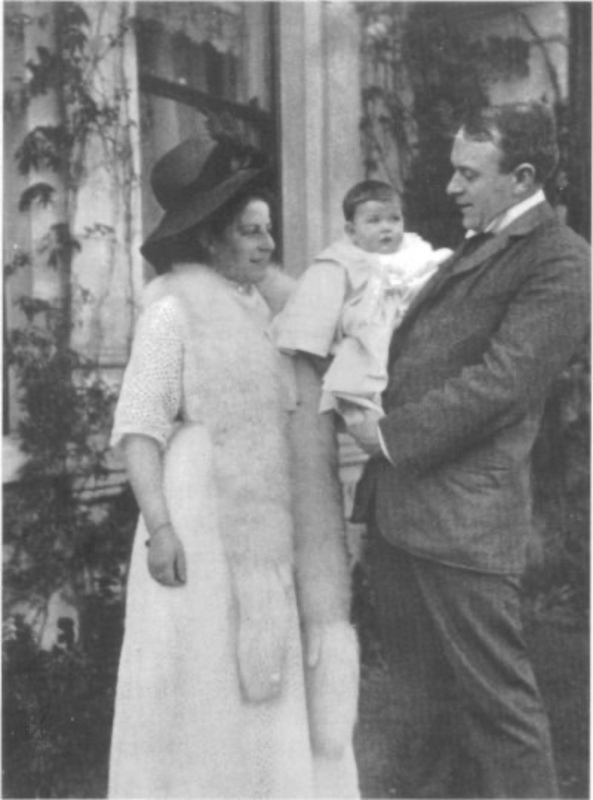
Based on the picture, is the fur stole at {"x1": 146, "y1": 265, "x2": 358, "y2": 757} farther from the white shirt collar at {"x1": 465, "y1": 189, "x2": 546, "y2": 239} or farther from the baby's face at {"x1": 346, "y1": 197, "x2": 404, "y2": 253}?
the white shirt collar at {"x1": 465, "y1": 189, "x2": 546, "y2": 239}

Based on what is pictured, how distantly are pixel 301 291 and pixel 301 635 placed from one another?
923 mm

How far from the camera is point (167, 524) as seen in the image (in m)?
2.64

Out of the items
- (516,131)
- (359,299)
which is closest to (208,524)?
(359,299)

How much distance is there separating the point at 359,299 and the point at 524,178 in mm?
522

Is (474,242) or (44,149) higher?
(44,149)

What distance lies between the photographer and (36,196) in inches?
158

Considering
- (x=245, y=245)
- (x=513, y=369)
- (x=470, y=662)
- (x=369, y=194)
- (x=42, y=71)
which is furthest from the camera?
(x=42, y=71)

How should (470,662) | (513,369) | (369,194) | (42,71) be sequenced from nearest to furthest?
(513,369)
(470,662)
(369,194)
(42,71)

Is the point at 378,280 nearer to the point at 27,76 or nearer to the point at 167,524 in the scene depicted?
the point at 167,524

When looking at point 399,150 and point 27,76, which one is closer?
point 27,76

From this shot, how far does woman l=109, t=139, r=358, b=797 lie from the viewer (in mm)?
2678

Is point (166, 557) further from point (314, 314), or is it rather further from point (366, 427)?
point (314, 314)

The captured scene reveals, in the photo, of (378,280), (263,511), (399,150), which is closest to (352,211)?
(378,280)

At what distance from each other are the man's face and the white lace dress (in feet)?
2.17
